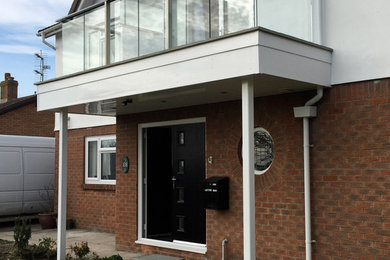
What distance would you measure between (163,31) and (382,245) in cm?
408

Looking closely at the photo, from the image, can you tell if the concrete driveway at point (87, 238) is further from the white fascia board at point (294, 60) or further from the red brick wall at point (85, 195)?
Result: the white fascia board at point (294, 60)

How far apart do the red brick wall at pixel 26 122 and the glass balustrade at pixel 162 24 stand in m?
10.9

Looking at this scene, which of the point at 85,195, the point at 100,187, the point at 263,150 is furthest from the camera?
the point at 85,195

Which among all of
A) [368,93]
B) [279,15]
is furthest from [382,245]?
[279,15]

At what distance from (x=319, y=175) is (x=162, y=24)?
10.1 ft

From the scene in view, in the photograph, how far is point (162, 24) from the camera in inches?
281

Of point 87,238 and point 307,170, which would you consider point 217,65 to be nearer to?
point 307,170

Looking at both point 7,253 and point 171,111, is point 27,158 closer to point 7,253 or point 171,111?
point 7,253

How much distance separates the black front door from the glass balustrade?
6.58ft

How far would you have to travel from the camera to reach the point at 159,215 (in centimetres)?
984

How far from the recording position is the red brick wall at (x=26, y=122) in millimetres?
18578

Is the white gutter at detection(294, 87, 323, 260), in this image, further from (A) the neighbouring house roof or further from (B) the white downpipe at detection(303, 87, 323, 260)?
(A) the neighbouring house roof

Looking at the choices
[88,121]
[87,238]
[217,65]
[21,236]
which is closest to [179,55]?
[217,65]

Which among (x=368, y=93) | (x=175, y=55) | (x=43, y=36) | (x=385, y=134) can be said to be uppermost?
(x=43, y=36)
